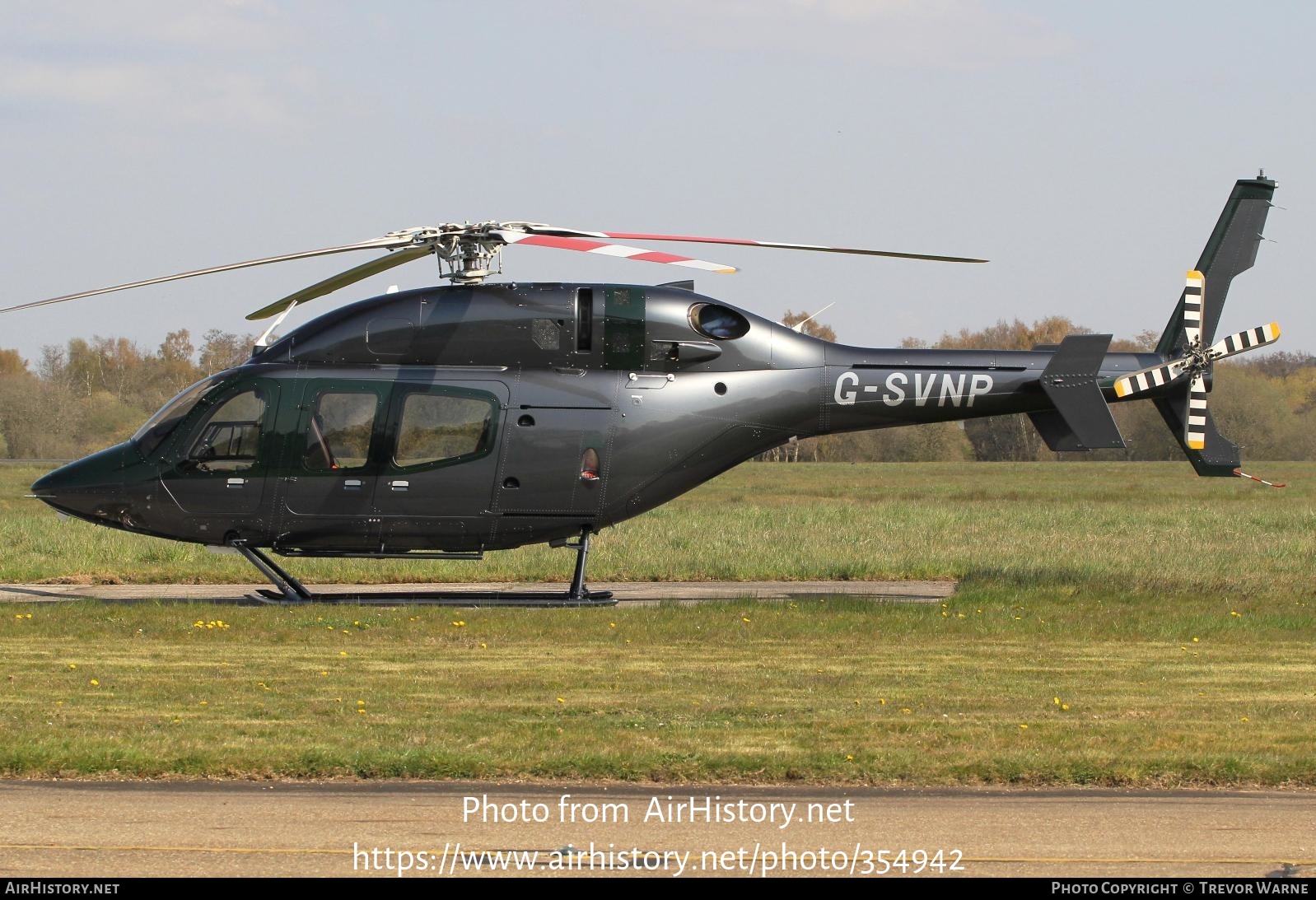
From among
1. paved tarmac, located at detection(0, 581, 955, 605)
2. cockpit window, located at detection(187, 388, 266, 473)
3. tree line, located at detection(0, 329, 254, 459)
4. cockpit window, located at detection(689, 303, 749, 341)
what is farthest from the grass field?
tree line, located at detection(0, 329, 254, 459)

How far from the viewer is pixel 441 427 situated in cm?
1623

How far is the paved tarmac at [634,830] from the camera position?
266 inches

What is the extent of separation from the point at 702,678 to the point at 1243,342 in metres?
9.77

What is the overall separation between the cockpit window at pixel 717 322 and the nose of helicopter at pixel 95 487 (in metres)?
6.87

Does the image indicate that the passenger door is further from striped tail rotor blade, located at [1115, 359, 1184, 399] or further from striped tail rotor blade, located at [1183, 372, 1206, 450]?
striped tail rotor blade, located at [1183, 372, 1206, 450]

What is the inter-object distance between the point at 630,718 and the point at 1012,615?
7325mm

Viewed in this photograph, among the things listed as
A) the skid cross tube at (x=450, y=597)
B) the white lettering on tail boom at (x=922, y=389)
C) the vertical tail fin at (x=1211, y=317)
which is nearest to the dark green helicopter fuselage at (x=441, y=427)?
the skid cross tube at (x=450, y=597)

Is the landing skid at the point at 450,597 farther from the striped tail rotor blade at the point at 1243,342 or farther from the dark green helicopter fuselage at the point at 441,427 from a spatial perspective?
the striped tail rotor blade at the point at 1243,342

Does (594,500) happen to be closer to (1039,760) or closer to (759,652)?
(759,652)

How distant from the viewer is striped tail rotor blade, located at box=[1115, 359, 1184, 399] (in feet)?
58.2

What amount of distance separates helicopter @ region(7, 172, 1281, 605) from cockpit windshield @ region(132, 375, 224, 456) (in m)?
0.02

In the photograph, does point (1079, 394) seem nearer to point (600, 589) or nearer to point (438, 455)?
point (600, 589)

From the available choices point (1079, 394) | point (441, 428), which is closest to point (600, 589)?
point (441, 428)

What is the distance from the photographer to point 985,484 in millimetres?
67625
